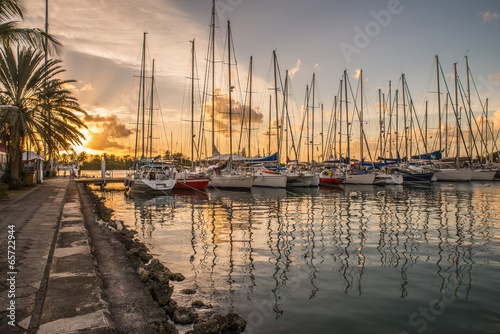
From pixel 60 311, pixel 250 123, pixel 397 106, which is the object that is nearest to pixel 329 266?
pixel 60 311

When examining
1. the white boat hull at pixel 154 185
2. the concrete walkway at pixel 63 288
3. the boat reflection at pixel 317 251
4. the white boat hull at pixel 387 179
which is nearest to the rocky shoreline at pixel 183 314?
the concrete walkway at pixel 63 288

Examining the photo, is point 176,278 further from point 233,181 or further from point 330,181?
point 330,181

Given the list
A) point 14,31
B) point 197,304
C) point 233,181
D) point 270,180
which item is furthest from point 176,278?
point 270,180

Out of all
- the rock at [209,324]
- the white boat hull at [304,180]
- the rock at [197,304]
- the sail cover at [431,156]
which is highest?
the sail cover at [431,156]

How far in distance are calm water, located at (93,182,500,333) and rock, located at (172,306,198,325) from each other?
0.92 metres

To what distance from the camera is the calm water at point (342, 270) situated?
6.06 m

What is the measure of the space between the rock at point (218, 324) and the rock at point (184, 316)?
21 centimetres

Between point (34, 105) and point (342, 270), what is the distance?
24.2 meters

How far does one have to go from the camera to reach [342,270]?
8.69 metres

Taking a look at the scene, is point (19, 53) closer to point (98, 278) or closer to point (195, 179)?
point (195, 179)

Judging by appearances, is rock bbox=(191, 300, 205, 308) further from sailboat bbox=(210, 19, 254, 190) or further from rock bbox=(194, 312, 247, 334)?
sailboat bbox=(210, 19, 254, 190)

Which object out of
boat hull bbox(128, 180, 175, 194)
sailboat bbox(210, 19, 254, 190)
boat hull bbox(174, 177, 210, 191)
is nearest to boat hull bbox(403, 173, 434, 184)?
sailboat bbox(210, 19, 254, 190)

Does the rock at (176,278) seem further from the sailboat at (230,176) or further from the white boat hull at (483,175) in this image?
the white boat hull at (483,175)

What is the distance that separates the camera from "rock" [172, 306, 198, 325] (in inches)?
222
